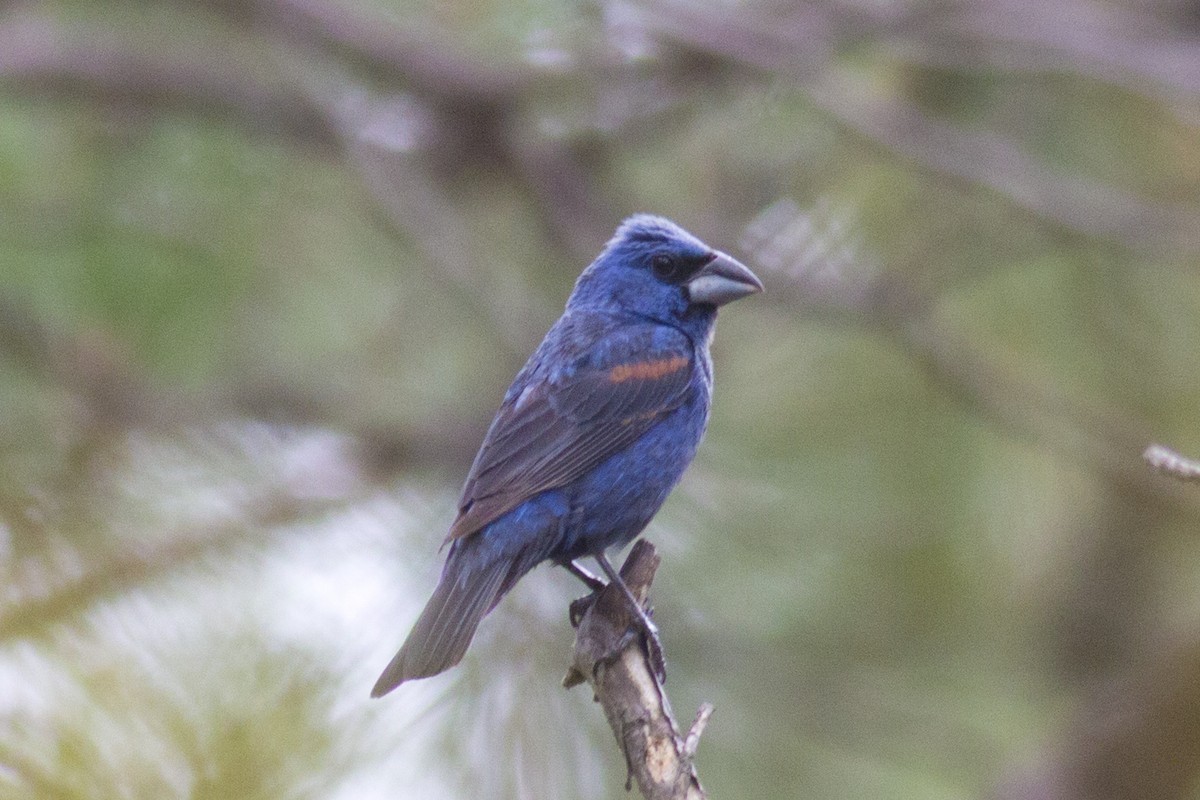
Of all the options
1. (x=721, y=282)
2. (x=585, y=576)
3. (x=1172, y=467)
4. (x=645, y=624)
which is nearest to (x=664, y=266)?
(x=721, y=282)

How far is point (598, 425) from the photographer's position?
4355 millimetres

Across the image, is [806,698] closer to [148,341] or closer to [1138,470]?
[1138,470]

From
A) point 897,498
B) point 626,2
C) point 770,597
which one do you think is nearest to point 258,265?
point 626,2

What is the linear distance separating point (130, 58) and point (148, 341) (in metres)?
1.05

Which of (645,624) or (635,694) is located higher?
(635,694)

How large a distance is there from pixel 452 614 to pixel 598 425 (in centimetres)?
108

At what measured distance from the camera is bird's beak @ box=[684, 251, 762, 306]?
4.57m

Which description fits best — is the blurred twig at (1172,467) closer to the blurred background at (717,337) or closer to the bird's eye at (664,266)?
the blurred background at (717,337)

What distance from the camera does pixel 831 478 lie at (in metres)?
5.70

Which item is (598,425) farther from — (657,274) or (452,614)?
(452,614)

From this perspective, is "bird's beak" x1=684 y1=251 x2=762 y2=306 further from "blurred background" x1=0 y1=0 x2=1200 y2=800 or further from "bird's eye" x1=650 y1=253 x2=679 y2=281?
"blurred background" x1=0 y1=0 x2=1200 y2=800

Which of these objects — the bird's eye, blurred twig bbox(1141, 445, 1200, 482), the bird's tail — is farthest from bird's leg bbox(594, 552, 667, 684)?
blurred twig bbox(1141, 445, 1200, 482)

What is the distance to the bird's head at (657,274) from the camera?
4.76 metres

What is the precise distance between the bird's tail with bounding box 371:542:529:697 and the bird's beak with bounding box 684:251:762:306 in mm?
1227
